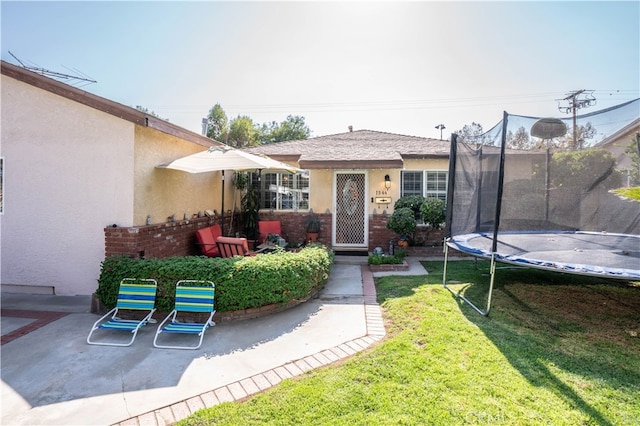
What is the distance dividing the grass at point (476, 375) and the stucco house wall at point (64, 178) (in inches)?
192

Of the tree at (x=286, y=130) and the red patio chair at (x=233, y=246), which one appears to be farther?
the tree at (x=286, y=130)

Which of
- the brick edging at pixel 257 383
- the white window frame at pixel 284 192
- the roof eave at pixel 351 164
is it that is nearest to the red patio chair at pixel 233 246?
the brick edging at pixel 257 383

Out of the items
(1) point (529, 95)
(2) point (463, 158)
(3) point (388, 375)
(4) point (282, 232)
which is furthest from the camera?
(1) point (529, 95)

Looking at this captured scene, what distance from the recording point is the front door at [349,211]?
10742 mm

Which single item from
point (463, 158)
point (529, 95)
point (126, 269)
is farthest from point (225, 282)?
point (529, 95)

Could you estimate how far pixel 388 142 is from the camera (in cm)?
1234

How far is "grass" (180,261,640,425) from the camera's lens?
2.76 metres

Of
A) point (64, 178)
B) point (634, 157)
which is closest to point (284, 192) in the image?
point (64, 178)

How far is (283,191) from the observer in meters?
11.0

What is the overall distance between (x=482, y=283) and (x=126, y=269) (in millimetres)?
7315

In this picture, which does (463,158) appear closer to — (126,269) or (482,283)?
(482,283)

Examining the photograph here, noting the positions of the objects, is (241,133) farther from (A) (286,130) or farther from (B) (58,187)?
(B) (58,187)

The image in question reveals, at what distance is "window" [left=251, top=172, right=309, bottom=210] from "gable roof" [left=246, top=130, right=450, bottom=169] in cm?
73

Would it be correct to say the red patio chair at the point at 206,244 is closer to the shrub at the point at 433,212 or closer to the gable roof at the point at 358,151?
the gable roof at the point at 358,151
